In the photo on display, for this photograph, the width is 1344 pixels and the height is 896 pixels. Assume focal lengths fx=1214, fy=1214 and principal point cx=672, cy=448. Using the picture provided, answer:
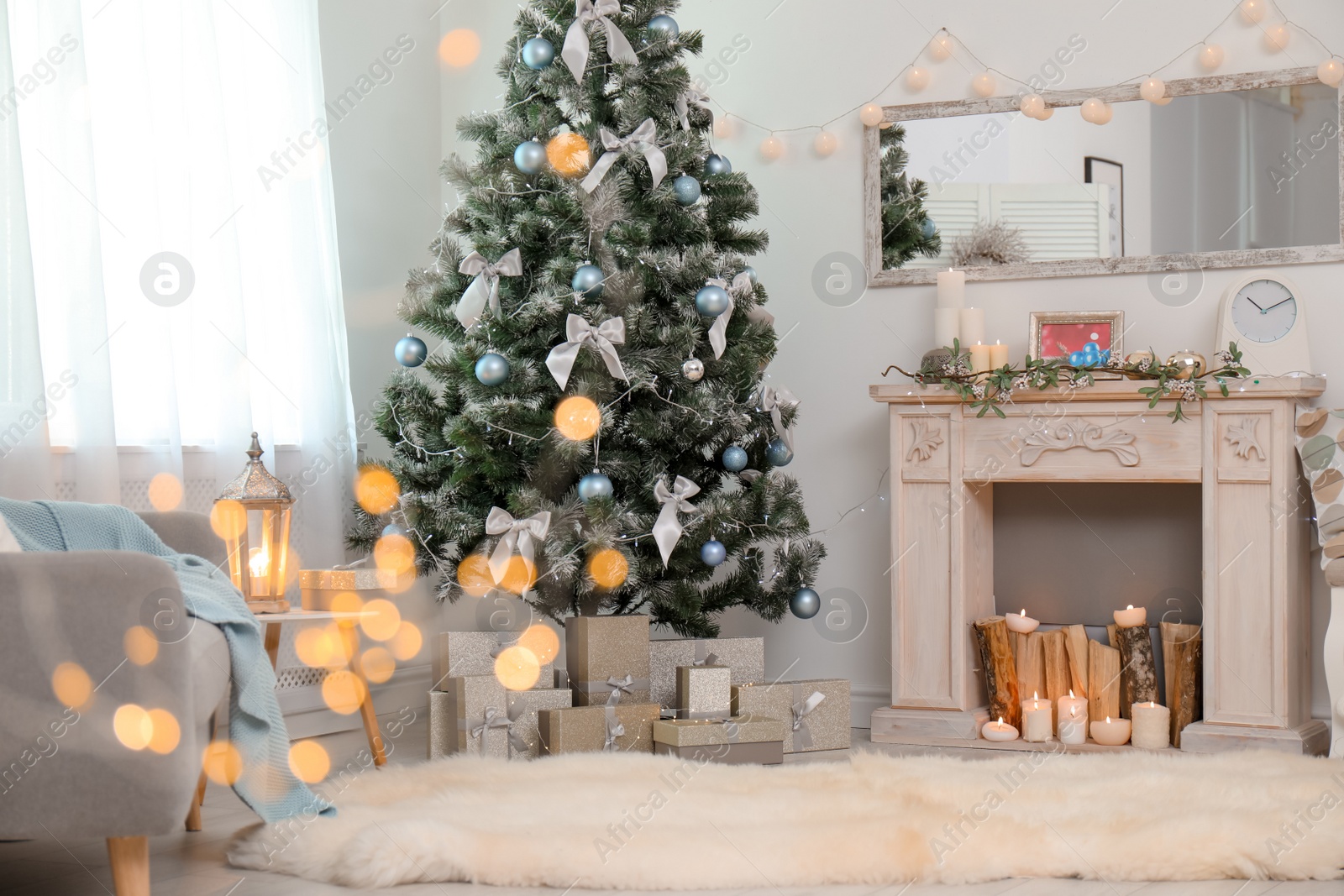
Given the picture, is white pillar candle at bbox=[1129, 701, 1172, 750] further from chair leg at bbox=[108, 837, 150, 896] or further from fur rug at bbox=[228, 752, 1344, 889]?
chair leg at bbox=[108, 837, 150, 896]

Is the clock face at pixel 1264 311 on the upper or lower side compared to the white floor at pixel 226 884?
upper

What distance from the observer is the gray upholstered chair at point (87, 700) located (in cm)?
162

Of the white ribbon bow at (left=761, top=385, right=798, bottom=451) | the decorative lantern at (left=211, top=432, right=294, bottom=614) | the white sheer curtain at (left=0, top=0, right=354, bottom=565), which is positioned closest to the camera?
the white sheer curtain at (left=0, top=0, right=354, bottom=565)

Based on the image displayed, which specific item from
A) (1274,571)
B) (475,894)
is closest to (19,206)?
(475,894)

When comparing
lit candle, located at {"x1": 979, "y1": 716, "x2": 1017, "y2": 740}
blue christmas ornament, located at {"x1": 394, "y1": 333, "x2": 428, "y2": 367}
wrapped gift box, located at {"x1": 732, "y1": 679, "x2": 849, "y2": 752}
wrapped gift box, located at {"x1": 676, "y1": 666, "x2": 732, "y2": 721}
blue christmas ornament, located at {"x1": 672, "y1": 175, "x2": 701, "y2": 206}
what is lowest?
lit candle, located at {"x1": 979, "y1": 716, "x2": 1017, "y2": 740}

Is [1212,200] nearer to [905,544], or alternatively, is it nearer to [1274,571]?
[1274,571]

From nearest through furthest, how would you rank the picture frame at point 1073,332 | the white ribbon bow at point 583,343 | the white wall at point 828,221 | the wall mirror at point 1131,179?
the white ribbon bow at point 583,343 < the wall mirror at point 1131,179 < the picture frame at point 1073,332 < the white wall at point 828,221

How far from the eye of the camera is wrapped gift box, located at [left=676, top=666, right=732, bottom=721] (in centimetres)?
291

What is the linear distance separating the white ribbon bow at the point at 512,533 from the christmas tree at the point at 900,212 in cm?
146

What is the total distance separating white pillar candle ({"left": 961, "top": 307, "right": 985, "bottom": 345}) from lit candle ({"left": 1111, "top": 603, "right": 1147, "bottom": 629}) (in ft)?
2.67

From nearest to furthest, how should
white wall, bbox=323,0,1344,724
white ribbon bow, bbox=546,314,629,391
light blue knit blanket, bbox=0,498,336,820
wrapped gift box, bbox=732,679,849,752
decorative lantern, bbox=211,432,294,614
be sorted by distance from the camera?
1. light blue knit blanket, bbox=0,498,336,820
2. decorative lantern, bbox=211,432,294,614
3. white ribbon bow, bbox=546,314,629,391
4. wrapped gift box, bbox=732,679,849,752
5. white wall, bbox=323,0,1344,724

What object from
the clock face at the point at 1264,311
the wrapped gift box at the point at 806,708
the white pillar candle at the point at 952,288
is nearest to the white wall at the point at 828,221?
the white pillar candle at the point at 952,288

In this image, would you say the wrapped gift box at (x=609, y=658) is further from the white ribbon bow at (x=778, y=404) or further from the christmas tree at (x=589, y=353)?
the white ribbon bow at (x=778, y=404)

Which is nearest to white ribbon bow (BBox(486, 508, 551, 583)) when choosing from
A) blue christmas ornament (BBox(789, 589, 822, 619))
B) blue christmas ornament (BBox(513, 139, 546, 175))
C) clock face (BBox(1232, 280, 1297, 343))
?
blue christmas ornament (BBox(789, 589, 822, 619))
